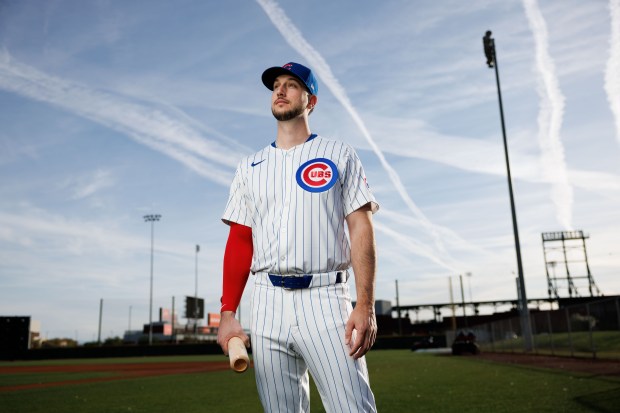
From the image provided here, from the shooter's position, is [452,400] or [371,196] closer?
[371,196]

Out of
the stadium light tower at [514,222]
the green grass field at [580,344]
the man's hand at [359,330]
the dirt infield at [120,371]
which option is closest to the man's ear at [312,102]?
the man's hand at [359,330]

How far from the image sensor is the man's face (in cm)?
253

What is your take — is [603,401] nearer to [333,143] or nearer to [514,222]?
[333,143]

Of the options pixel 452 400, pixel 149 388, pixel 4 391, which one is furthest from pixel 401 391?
pixel 4 391

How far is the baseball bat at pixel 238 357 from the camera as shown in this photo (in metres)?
2.16

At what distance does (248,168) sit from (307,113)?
389 mm

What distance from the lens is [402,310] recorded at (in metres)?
86.1

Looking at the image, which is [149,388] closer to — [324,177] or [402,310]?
[324,177]

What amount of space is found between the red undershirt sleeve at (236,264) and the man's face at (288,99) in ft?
1.84

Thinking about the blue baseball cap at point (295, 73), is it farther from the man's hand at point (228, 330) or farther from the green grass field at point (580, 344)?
the green grass field at point (580, 344)

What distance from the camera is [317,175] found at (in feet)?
7.83

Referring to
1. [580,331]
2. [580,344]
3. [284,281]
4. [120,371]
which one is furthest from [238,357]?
[120,371]

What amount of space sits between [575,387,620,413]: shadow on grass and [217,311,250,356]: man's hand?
550 cm

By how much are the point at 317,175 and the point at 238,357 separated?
2.72 ft
